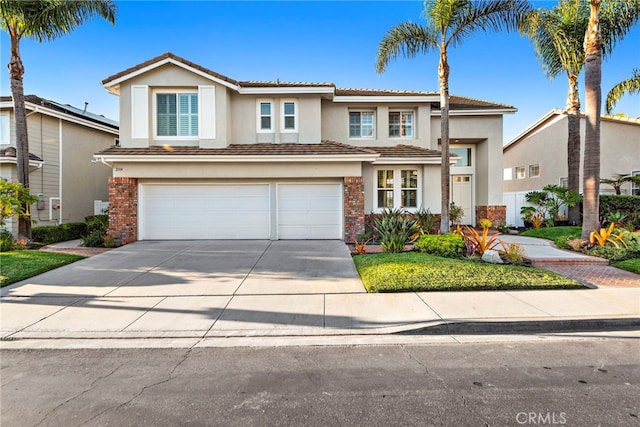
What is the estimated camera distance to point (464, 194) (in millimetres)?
16797

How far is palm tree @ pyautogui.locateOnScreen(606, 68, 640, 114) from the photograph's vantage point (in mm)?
15711

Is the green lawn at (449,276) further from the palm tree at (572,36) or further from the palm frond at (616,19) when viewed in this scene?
the palm frond at (616,19)

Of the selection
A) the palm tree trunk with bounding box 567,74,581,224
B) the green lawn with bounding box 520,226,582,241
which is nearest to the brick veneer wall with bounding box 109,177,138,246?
the green lawn with bounding box 520,226,582,241

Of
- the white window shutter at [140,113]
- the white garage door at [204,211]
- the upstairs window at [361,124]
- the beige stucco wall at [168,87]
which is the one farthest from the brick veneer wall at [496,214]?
the white window shutter at [140,113]

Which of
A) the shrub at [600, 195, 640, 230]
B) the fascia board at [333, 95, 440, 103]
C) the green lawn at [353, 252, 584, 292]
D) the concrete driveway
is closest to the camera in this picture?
the concrete driveway

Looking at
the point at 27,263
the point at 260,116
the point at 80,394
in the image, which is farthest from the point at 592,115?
the point at 27,263

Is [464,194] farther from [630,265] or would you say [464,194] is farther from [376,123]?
[630,265]

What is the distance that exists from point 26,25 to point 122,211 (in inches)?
268

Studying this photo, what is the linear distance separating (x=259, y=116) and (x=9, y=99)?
1093 centimetres

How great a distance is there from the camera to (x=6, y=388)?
11.7 ft

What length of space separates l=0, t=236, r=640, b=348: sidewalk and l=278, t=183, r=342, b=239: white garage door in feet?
19.5

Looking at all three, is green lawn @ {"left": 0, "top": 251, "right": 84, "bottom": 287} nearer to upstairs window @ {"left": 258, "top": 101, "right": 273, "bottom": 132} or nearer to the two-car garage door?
the two-car garage door

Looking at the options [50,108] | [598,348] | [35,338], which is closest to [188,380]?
[35,338]

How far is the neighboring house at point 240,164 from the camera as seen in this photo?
12.3 metres
